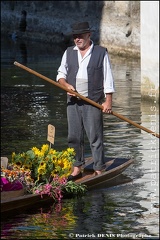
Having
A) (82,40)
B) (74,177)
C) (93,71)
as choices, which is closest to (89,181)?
(74,177)

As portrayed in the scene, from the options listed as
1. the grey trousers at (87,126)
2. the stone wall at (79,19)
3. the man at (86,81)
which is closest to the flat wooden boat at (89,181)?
the grey trousers at (87,126)

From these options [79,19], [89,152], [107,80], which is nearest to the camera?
[107,80]

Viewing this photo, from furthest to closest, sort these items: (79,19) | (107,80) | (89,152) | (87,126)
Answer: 1. (79,19)
2. (89,152)
3. (87,126)
4. (107,80)

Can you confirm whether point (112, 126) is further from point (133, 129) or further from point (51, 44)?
point (51, 44)

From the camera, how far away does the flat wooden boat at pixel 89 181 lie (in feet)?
35.6

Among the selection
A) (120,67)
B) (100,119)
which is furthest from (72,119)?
(120,67)

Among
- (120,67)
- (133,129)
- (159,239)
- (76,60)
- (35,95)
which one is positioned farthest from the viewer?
(120,67)

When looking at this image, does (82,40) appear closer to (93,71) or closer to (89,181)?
(93,71)

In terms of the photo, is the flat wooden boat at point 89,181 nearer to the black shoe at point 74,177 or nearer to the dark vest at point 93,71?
the black shoe at point 74,177

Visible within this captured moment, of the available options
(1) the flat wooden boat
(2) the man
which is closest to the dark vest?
(2) the man

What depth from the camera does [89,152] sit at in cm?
1449

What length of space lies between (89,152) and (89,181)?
2.51 m

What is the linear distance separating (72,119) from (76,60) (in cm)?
70

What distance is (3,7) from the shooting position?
46125mm
